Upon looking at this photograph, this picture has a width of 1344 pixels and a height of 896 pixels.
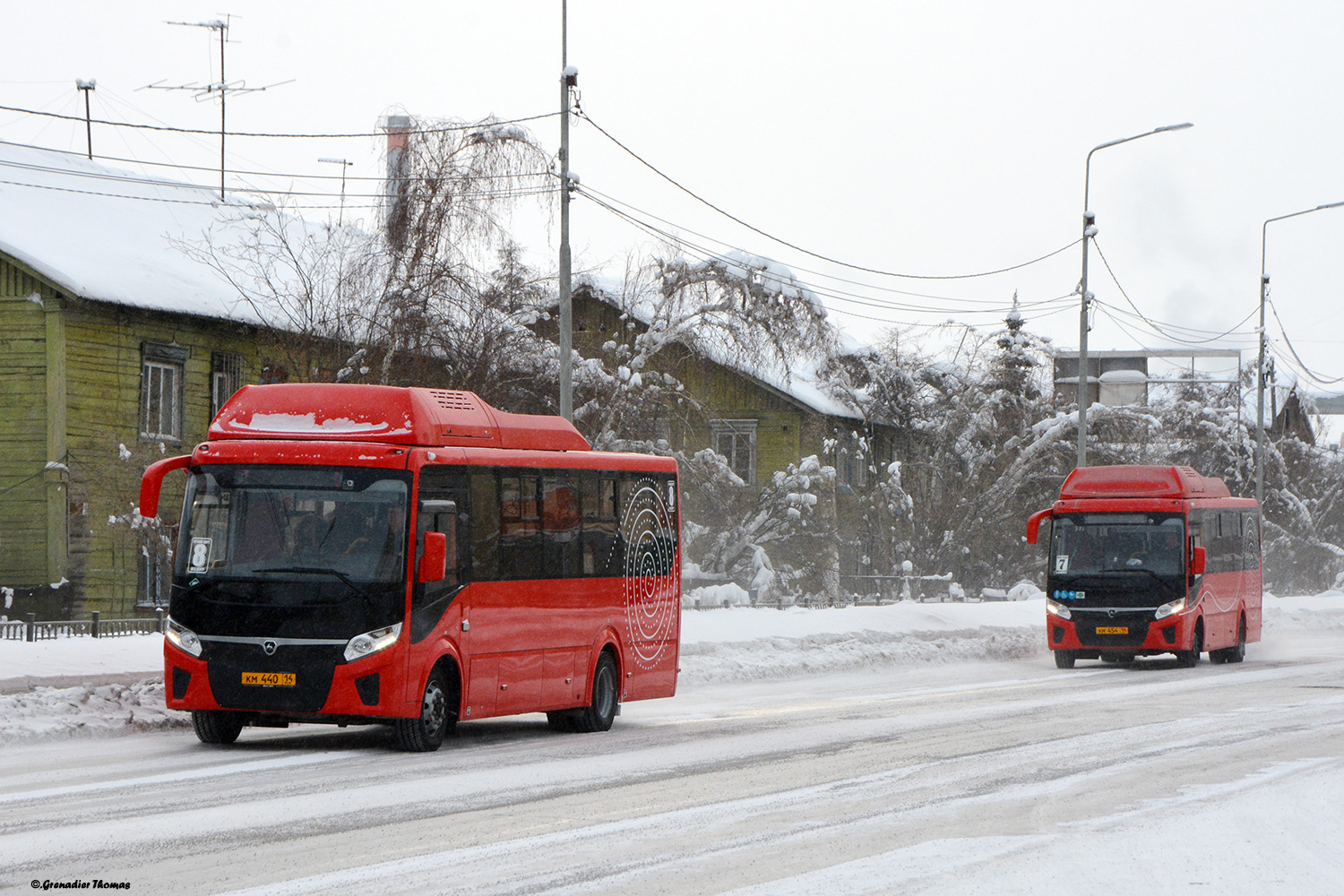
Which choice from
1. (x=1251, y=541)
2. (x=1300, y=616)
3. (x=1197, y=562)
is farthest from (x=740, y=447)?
(x=1197, y=562)

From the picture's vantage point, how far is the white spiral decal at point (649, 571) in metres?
17.3

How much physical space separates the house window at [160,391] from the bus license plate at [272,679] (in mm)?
22336

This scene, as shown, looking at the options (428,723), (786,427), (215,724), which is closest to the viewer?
(428,723)

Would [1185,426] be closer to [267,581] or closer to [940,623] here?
[940,623]

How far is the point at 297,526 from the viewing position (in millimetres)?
13711

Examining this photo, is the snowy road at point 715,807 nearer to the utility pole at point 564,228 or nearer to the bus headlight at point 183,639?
the bus headlight at point 183,639

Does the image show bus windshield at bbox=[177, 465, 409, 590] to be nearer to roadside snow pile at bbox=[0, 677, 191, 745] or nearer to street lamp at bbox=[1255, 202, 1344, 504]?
roadside snow pile at bbox=[0, 677, 191, 745]

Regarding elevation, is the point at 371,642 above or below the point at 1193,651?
above

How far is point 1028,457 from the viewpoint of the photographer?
4522cm

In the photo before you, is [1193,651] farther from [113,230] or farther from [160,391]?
[113,230]

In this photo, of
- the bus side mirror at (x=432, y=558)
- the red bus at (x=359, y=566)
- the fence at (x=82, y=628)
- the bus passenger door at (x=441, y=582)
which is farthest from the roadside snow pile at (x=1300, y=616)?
the bus side mirror at (x=432, y=558)

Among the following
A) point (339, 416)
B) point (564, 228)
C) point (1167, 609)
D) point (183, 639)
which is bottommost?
point (1167, 609)

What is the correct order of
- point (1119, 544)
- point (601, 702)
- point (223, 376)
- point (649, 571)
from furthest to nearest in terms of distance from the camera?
point (223, 376) → point (1119, 544) → point (649, 571) → point (601, 702)

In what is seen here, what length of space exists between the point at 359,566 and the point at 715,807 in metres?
4.16
